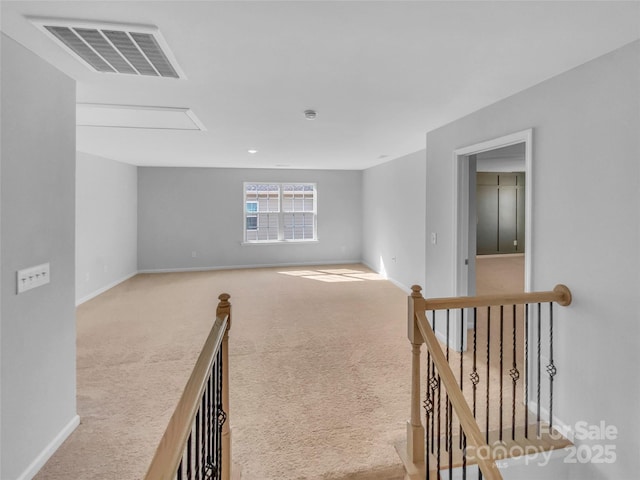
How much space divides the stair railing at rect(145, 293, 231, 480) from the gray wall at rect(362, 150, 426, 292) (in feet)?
13.5

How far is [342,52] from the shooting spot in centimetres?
184

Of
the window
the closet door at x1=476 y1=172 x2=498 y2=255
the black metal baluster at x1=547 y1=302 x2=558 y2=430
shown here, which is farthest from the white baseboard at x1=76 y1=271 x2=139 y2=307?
the closet door at x1=476 y1=172 x2=498 y2=255

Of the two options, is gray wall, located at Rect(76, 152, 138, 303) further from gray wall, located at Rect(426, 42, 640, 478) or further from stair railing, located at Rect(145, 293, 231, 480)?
gray wall, located at Rect(426, 42, 640, 478)

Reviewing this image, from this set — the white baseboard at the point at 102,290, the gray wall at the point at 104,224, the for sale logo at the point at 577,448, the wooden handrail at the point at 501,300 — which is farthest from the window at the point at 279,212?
the for sale logo at the point at 577,448

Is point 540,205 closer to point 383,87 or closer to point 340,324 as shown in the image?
point 383,87

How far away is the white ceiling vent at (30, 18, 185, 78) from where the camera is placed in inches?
61.6

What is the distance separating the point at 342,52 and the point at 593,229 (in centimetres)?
179

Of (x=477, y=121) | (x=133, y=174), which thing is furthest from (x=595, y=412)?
(x=133, y=174)

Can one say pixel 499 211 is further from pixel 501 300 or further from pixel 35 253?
pixel 35 253

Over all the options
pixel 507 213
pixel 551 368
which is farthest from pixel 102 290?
pixel 507 213

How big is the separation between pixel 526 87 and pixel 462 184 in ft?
3.43

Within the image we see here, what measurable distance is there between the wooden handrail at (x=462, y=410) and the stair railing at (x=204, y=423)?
39.6 inches

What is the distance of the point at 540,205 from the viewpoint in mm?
2318

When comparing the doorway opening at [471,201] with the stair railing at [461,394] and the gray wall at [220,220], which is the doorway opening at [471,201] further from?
the gray wall at [220,220]
